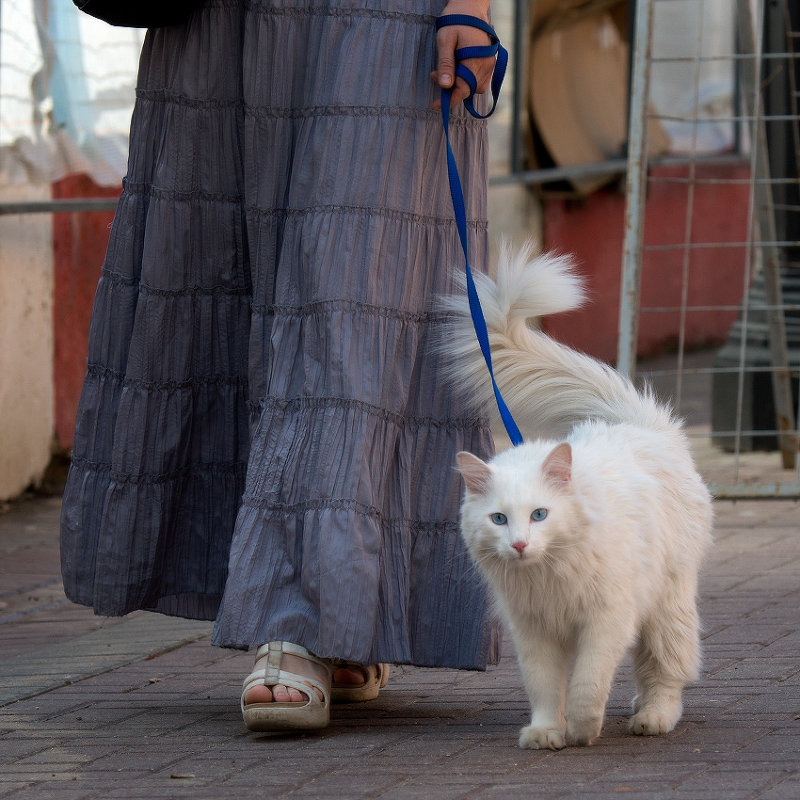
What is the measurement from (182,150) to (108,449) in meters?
0.75

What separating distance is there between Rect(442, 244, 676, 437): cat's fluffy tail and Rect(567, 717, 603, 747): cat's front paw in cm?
76

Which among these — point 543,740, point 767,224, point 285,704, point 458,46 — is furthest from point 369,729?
point 767,224

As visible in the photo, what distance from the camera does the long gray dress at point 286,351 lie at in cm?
308

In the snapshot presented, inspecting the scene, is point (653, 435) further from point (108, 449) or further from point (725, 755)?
point (108, 449)

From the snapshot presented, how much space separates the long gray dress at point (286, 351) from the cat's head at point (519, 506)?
0.28 meters

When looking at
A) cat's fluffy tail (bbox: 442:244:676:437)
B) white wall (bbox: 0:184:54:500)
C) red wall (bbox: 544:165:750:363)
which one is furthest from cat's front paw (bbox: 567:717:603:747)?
red wall (bbox: 544:165:750:363)

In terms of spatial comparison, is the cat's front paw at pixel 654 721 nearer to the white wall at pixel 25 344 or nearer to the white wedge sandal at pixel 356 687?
the white wedge sandal at pixel 356 687

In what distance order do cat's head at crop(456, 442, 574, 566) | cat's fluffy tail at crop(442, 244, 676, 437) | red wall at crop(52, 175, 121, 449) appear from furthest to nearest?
red wall at crop(52, 175, 121, 449) → cat's fluffy tail at crop(442, 244, 676, 437) → cat's head at crop(456, 442, 574, 566)

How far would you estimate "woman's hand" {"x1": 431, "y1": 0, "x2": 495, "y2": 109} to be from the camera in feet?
10.1

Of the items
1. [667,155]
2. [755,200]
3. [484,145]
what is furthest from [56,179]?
[667,155]

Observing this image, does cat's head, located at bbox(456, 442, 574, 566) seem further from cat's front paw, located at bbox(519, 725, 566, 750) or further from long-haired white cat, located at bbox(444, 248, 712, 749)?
cat's front paw, located at bbox(519, 725, 566, 750)

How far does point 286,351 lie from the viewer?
3.16 metres

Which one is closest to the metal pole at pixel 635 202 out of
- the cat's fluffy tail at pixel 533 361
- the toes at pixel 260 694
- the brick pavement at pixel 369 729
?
the brick pavement at pixel 369 729

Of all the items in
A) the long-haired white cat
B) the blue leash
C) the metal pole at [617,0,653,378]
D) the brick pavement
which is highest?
the metal pole at [617,0,653,378]
